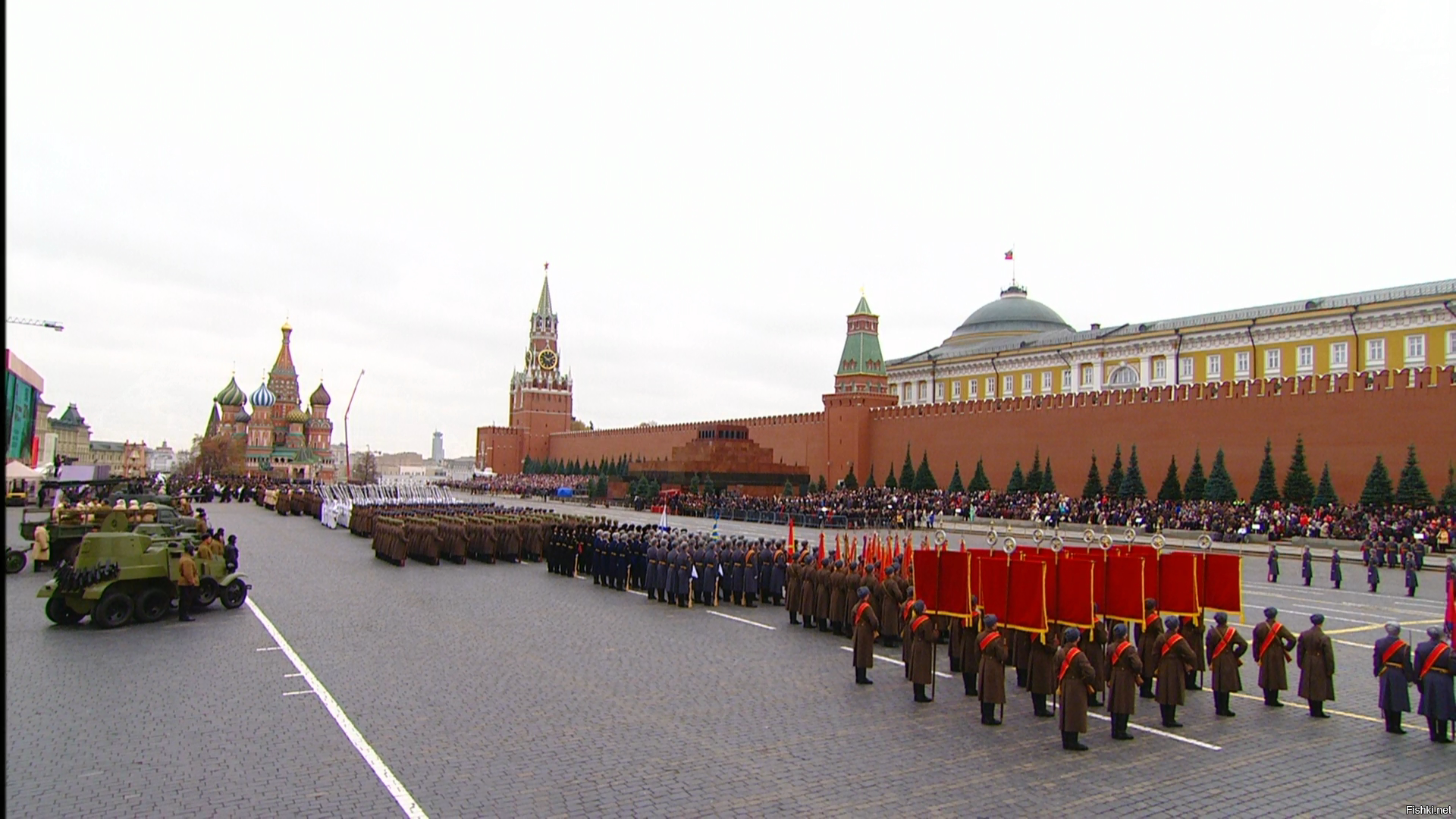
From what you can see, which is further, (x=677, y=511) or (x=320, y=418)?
(x=320, y=418)

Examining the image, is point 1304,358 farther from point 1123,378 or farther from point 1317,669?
point 1317,669

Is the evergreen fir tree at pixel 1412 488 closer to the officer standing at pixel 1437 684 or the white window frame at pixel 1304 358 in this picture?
the white window frame at pixel 1304 358

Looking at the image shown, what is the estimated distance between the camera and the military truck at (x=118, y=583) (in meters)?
10.6

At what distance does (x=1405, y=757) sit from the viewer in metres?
6.47

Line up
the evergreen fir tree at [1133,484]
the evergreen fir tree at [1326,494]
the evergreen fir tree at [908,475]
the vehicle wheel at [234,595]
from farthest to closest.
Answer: the evergreen fir tree at [908,475], the evergreen fir tree at [1133,484], the evergreen fir tree at [1326,494], the vehicle wheel at [234,595]

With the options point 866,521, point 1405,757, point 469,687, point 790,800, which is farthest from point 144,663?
point 866,521

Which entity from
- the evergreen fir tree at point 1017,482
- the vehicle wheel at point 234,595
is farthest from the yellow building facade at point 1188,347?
the vehicle wheel at point 234,595

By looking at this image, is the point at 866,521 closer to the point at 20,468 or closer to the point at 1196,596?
the point at 1196,596

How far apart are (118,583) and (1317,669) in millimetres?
12668

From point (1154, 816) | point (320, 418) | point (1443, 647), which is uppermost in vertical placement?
point (320, 418)

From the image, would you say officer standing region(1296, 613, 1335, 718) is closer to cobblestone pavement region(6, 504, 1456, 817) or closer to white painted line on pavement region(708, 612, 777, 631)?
cobblestone pavement region(6, 504, 1456, 817)

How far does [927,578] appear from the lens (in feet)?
28.2

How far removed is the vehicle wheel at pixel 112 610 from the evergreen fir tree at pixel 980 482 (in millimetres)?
28940

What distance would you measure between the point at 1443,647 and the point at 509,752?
695cm
